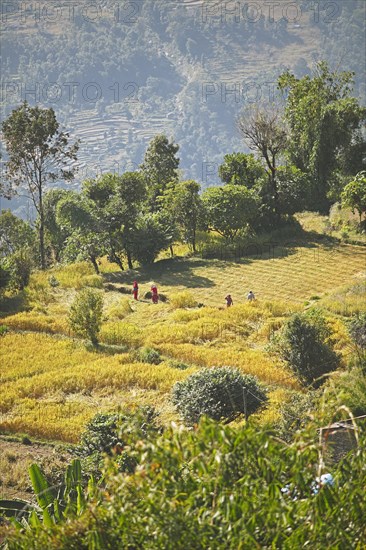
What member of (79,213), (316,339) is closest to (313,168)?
(79,213)

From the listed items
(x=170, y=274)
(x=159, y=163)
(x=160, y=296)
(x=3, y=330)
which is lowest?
(x=3, y=330)

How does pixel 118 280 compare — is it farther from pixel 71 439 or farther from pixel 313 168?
pixel 71 439

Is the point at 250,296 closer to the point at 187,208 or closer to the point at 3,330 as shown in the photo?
the point at 3,330

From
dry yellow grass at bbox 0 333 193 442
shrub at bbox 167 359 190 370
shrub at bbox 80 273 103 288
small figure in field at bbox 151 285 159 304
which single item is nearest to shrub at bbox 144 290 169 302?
small figure in field at bbox 151 285 159 304

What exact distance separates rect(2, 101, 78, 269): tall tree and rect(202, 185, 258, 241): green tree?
9.00m

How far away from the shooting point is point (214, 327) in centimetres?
2631

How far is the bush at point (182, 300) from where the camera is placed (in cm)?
3038

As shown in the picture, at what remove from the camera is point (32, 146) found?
43031mm

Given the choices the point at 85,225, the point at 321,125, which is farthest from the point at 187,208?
the point at 321,125

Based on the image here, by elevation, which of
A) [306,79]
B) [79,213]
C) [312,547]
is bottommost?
[312,547]

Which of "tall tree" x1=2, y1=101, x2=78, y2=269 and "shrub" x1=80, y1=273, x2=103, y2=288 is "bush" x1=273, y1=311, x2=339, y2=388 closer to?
"shrub" x1=80, y1=273, x2=103, y2=288

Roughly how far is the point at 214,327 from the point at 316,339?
579cm

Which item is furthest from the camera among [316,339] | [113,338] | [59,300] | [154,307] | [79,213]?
[79,213]

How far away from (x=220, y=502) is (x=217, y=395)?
1120 centimetres
